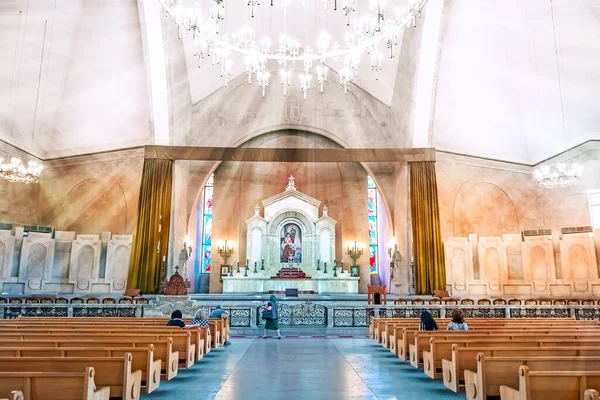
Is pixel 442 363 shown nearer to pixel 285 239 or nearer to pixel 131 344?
pixel 131 344

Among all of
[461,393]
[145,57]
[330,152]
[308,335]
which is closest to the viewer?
[461,393]

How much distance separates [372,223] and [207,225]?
8.20 m

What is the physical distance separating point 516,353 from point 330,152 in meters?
13.0

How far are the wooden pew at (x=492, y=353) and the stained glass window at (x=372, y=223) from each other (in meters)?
16.6

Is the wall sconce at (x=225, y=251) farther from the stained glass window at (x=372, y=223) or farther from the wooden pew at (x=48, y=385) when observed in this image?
the wooden pew at (x=48, y=385)

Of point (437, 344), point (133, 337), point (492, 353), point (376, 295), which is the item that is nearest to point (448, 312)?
point (376, 295)

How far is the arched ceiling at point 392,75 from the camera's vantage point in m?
11.7

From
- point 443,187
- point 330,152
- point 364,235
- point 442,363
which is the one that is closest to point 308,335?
point 442,363

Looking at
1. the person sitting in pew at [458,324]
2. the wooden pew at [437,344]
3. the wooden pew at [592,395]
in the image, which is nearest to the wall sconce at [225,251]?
the person sitting in pew at [458,324]

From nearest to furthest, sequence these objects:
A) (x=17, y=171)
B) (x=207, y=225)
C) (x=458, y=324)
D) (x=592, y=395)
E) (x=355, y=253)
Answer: (x=592, y=395) → (x=458, y=324) → (x=17, y=171) → (x=355, y=253) → (x=207, y=225)

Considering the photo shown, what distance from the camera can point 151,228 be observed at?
15742mm

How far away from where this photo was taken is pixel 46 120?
15000 millimetres

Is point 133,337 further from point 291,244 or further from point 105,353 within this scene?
point 291,244

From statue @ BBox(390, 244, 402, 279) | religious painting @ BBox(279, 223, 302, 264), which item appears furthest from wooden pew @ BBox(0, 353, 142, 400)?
religious painting @ BBox(279, 223, 302, 264)
